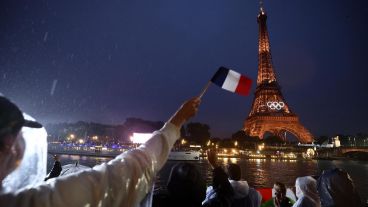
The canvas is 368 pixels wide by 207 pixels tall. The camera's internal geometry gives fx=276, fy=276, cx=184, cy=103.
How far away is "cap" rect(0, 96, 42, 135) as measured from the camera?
3.29 ft

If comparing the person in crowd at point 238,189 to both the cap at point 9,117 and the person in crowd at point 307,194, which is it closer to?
the person in crowd at point 307,194

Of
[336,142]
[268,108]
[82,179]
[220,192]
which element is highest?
[268,108]

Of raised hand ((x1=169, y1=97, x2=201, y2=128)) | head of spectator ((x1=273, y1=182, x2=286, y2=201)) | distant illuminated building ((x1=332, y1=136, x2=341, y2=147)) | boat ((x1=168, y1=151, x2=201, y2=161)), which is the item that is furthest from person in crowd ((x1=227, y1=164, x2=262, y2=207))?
distant illuminated building ((x1=332, y1=136, x2=341, y2=147))

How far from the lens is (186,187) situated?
243 centimetres

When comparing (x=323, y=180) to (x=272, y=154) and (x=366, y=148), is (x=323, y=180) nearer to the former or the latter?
(x=272, y=154)

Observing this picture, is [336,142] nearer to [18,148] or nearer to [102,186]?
[102,186]

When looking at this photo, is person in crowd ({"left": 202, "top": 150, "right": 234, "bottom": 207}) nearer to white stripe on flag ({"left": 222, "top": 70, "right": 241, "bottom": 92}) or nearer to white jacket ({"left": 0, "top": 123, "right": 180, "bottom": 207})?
white stripe on flag ({"left": 222, "top": 70, "right": 241, "bottom": 92})

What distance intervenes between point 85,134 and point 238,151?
5928 centimetres

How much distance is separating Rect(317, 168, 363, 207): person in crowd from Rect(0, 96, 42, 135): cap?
2875 mm

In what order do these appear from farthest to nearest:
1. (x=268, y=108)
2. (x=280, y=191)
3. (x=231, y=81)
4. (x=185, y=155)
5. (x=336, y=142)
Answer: (x=336, y=142)
(x=268, y=108)
(x=185, y=155)
(x=280, y=191)
(x=231, y=81)

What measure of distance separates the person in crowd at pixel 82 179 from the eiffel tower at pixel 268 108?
225ft

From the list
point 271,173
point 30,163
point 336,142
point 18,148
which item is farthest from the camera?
point 336,142

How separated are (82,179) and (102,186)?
0.07 meters

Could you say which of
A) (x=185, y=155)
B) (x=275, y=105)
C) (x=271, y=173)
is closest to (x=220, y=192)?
(x=271, y=173)
